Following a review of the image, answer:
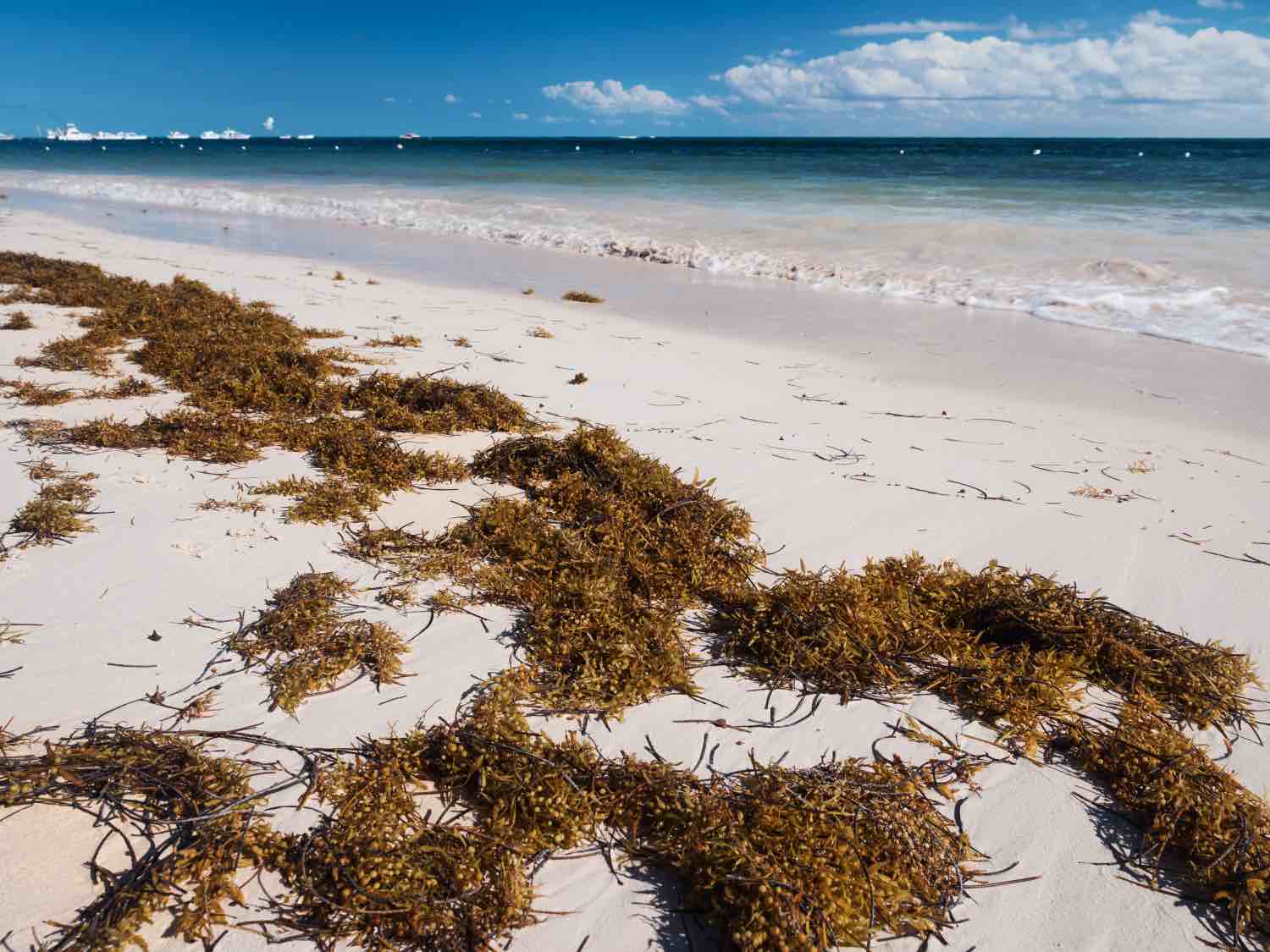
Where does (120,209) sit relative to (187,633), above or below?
above

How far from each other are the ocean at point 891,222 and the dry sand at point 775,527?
9.70 feet

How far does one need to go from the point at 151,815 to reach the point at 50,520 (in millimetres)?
2096

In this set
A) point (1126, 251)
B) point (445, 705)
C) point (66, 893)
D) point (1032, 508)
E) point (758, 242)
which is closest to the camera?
point (66, 893)

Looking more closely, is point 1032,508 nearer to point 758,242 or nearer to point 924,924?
point 924,924

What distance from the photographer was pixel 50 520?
134 inches

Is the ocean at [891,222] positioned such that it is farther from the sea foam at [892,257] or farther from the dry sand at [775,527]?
the dry sand at [775,527]

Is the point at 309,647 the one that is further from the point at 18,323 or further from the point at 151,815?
the point at 18,323

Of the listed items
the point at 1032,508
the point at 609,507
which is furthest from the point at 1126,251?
the point at 609,507

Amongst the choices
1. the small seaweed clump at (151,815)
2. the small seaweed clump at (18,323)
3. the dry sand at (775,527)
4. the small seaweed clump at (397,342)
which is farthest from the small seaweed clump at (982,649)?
the small seaweed clump at (18,323)

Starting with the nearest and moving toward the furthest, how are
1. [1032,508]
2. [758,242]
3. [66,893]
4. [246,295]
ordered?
[66,893]
[1032,508]
[246,295]
[758,242]

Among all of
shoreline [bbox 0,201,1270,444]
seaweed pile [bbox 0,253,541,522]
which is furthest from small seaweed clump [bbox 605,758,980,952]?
shoreline [bbox 0,201,1270,444]

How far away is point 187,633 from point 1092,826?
131 inches

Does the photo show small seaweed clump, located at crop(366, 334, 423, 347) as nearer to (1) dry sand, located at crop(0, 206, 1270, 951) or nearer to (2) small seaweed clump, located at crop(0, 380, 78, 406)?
(1) dry sand, located at crop(0, 206, 1270, 951)

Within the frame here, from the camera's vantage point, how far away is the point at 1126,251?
13422mm
